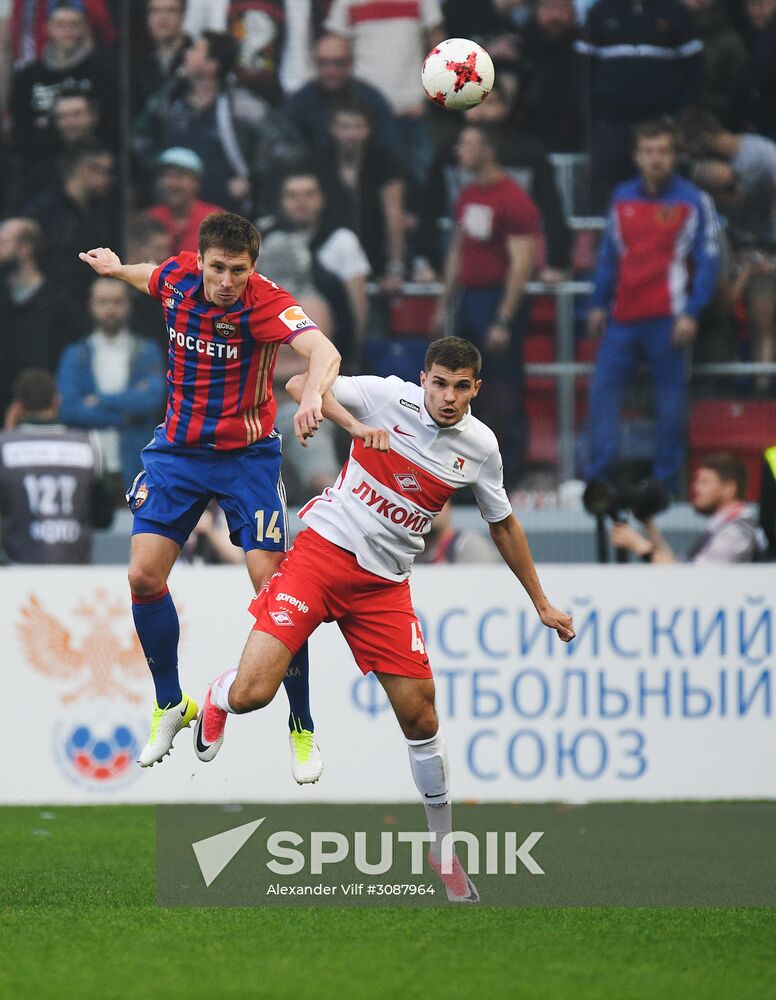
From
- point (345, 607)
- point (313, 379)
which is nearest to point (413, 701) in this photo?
point (345, 607)

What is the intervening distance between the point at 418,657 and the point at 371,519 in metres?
0.59

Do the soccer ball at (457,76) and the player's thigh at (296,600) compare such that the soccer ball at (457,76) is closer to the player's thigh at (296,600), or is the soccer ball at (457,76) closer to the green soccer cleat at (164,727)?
the player's thigh at (296,600)

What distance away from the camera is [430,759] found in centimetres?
710

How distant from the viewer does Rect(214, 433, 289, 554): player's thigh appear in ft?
23.2

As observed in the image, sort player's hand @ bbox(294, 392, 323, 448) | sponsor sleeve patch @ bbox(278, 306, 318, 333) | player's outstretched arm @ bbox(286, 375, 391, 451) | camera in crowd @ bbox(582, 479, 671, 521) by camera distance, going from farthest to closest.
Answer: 1. camera in crowd @ bbox(582, 479, 671, 521)
2. sponsor sleeve patch @ bbox(278, 306, 318, 333)
3. player's outstretched arm @ bbox(286, 375, 391, 451)
4. player's hand @ bbox(294, 392, 323, 448)

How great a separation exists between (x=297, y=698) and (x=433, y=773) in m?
0.65

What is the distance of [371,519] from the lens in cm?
697

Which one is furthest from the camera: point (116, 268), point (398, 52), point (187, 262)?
point (398, 52)

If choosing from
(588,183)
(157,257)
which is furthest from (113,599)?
(588,183)

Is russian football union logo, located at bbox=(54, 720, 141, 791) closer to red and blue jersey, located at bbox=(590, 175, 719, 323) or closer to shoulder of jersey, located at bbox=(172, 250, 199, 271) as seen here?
shoulder of jersey, located at bbox=(172, 250, 199, 271)

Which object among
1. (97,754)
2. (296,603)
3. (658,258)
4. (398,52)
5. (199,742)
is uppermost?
(398,52)

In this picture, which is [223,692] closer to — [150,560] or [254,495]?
[150,560]

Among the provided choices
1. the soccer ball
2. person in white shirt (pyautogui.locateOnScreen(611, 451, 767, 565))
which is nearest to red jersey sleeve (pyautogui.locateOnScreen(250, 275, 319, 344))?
the soccer ball

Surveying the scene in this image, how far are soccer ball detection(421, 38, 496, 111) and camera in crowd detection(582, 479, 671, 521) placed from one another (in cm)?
363
